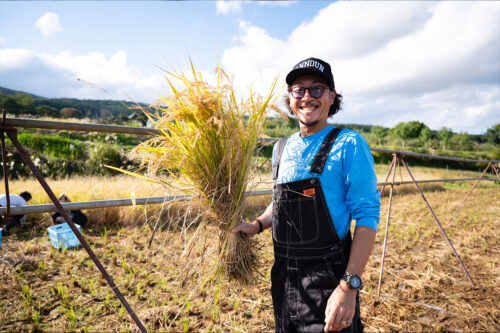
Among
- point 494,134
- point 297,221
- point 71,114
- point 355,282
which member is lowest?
point 355,282

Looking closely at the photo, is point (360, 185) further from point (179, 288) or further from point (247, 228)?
point (179, 288)

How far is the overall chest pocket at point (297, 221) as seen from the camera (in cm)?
139

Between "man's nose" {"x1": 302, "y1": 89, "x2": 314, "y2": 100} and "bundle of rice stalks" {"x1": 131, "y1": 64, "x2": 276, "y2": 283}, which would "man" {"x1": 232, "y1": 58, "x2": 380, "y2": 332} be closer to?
"man's nose" {"x1": 302, "y1": 89, "x2": 314, "y2": 100}

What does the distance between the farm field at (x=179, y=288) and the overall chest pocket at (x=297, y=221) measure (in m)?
0.21

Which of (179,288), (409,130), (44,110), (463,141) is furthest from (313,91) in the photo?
(409,130)

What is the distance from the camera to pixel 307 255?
139 centimetres

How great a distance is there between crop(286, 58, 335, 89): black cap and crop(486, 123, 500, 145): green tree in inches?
3130

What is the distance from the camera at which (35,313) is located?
2102mm

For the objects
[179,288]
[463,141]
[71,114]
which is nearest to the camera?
[179,288]

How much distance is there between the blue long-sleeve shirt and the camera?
1.25m

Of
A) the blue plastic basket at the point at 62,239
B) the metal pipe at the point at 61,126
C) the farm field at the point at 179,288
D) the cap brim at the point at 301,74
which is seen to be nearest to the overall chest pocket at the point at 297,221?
the farm field at the point at 179,288

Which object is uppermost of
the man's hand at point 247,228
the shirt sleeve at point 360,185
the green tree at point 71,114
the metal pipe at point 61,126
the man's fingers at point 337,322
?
the green tree at point 71,114

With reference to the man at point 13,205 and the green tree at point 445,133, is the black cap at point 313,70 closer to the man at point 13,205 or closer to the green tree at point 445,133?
the man at point 13,205

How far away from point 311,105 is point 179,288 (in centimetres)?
230
